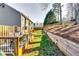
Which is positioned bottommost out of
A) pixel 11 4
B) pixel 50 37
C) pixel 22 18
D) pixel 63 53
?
pixel 63 53

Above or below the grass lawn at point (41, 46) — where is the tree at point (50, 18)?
above

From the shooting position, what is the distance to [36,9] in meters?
1.90

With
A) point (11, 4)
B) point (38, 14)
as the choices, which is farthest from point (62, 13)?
point (11, 4)

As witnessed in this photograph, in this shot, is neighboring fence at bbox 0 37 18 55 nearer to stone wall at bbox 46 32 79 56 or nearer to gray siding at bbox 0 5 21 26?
gray siding at bbox 0 5 21 26

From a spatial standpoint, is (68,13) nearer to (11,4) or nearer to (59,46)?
(59,46)

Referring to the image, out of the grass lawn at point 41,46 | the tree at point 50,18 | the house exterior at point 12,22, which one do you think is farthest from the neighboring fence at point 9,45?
Answer: the tree at point 50,18

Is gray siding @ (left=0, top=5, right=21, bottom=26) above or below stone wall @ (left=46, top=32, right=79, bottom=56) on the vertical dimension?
above

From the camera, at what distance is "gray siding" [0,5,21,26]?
1877 mm

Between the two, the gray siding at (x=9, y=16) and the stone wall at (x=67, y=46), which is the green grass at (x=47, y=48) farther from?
the gray siding at (x=9, y=16)

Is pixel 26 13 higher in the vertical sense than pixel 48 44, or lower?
higher

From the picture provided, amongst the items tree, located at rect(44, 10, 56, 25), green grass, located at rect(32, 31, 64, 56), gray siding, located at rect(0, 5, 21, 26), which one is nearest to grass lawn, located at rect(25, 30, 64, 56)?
green grass, located at rect(32, 31, 64, 56)

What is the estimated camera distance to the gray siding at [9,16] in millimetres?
1877

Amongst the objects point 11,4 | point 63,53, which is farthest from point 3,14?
point 63,53

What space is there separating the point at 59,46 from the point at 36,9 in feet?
1.45
